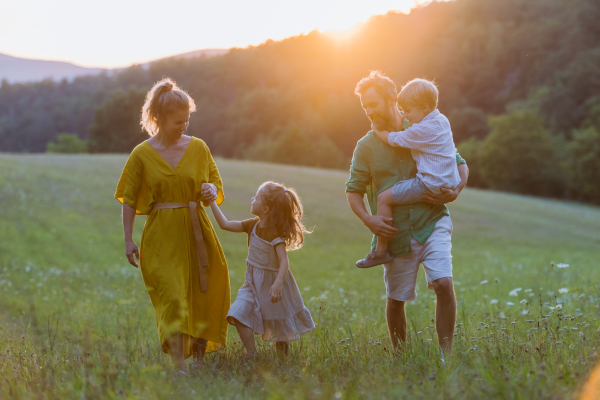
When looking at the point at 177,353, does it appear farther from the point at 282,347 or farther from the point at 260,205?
the point at 260,205

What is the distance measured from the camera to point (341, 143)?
80.9m

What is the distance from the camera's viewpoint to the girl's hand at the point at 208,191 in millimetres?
4480

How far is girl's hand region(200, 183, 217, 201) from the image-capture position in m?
4.48

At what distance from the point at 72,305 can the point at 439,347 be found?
6635 millimetres

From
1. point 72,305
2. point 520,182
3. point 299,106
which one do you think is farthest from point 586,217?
point 299,106

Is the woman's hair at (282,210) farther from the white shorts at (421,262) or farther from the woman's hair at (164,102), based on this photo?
the woman's hair at (164,102)

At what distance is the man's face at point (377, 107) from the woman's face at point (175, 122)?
150cm

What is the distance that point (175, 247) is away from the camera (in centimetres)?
442

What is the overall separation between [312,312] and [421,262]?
3356mm

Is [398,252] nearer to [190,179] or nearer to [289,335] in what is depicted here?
[289,335]

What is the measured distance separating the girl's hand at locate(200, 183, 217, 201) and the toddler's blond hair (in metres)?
1.77

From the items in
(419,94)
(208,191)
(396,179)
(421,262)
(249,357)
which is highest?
(419,94)

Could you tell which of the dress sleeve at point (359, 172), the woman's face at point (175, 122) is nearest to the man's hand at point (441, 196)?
the dress sleeve at point (359, 172)

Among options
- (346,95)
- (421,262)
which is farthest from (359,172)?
(346,95)
